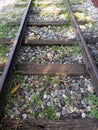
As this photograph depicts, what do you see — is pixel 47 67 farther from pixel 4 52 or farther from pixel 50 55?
pixel 4 52

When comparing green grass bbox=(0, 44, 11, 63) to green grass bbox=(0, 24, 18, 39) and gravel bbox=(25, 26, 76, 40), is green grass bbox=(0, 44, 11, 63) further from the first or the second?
gravel bbox=(25, 26, 76, 40)

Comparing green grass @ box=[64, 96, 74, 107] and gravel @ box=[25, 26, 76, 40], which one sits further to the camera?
gravel @ box=[25, 26, 76, 40]

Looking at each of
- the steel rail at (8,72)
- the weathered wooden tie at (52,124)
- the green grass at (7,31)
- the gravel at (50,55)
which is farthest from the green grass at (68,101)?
the green grass at (7,31)

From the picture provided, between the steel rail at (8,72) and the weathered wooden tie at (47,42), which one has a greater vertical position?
the steel rail at (8,72)

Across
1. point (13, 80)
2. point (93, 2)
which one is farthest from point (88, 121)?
point (93, 2)

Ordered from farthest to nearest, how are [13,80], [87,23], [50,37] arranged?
[87,23], [50,37], [13,80]

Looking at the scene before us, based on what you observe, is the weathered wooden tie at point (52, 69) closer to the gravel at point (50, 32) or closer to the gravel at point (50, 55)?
the gravel at point (50, 55)

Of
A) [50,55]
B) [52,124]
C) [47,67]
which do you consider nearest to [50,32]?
[50,55]

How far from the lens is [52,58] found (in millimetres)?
3918

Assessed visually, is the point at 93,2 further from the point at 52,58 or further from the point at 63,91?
the point at 63,91

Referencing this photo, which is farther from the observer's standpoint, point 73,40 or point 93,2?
point 93,2

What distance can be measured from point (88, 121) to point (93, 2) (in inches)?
202

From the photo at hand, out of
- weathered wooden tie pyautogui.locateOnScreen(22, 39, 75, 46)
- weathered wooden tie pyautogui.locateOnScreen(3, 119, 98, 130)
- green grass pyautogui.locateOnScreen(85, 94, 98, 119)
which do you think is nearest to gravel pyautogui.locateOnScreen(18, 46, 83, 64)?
weathered wooden tie pyautogui.locateOnScreen(22, 39, 75, 46)

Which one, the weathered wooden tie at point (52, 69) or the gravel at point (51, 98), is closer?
the gravel at point (51, 98)
